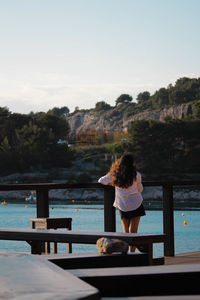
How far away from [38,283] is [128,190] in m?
3.56

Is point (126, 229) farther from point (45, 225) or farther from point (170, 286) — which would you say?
point (170, 286)

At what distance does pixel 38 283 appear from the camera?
4.77 ft

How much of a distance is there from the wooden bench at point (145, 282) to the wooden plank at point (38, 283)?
166 mm

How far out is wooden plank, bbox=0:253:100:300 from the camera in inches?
52.9

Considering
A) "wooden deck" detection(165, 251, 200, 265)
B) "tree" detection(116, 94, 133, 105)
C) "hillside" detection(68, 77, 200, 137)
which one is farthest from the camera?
"tree" detection(116, 94, 133, 105)

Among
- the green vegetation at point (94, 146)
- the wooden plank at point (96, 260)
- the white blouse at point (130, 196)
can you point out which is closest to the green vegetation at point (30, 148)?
the green vegetation at point (94, 146)

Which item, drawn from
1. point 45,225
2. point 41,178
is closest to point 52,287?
point 45,225

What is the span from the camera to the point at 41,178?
302 feet

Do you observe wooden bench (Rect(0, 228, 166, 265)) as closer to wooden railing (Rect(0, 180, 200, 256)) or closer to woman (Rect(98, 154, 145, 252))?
woman (Rect(98, 154, 145, 252))

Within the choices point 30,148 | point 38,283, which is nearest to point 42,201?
point 38,283

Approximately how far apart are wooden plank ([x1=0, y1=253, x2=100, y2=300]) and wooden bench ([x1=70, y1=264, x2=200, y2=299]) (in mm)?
166

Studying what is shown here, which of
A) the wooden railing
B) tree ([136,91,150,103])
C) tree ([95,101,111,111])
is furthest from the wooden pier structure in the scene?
tree ([95,101,111,111])

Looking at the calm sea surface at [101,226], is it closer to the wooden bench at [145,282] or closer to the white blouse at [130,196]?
the white blouse at [130,196]

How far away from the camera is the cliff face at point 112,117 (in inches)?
5261
